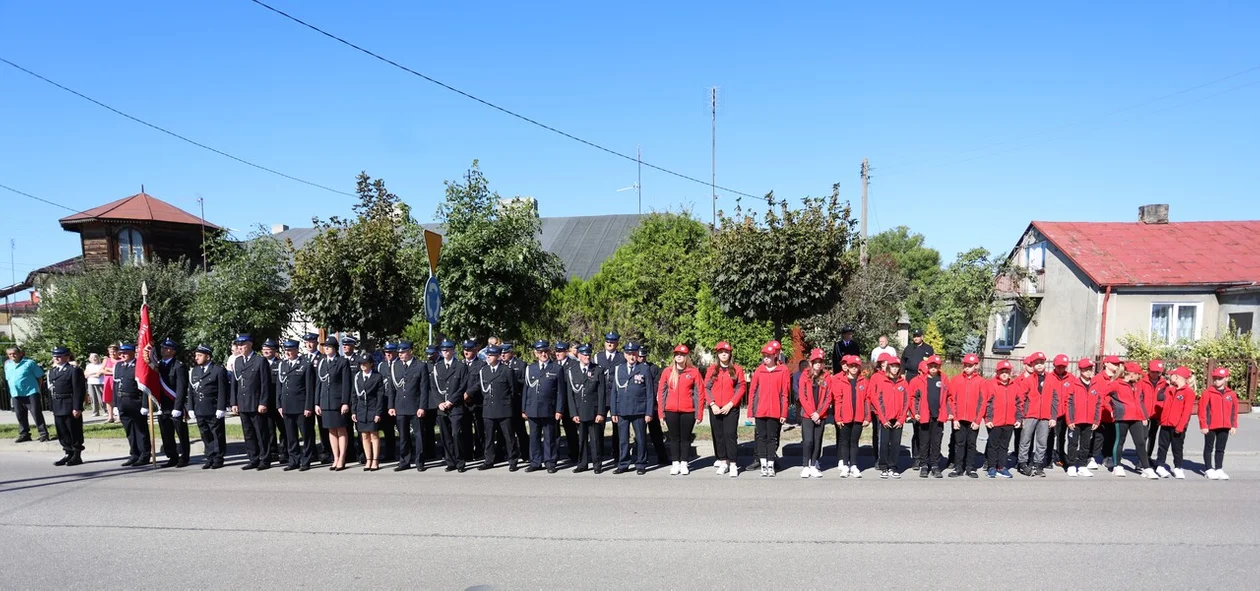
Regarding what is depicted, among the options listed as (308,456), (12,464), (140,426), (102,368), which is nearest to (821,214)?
(308,456)

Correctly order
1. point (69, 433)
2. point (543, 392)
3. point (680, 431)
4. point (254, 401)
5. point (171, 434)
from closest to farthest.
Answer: point (680, 431) → point (543, 392) → point (254, 401) → point (171, 434) → point (69, 433)

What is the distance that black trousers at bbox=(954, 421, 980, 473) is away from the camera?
9.42 m

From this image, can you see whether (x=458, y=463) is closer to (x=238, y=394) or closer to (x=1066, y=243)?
(x=238, y=394)

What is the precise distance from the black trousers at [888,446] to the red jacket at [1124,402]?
277 cm

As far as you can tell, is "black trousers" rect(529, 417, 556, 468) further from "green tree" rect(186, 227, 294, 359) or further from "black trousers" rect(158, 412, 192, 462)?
"green tree" rect(186, 227, 294, 359)

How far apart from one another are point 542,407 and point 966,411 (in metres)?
5.46

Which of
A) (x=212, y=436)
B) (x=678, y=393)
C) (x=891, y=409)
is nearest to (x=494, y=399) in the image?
(x=678, y=393)

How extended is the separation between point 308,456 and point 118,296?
462 inches

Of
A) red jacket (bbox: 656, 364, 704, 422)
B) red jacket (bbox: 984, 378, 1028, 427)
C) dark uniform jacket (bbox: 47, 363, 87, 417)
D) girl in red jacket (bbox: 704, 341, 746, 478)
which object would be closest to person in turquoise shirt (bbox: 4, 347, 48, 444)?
dark uniform jacket (bbox: 47, 363, 87, 417)

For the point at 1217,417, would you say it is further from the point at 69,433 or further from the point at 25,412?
the point at 25,412

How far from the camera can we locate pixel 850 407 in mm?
9508

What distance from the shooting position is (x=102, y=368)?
1622 centimetres

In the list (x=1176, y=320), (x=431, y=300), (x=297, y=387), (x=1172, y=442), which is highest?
(x=431, y=300)

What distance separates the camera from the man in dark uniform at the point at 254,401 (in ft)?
33.4
